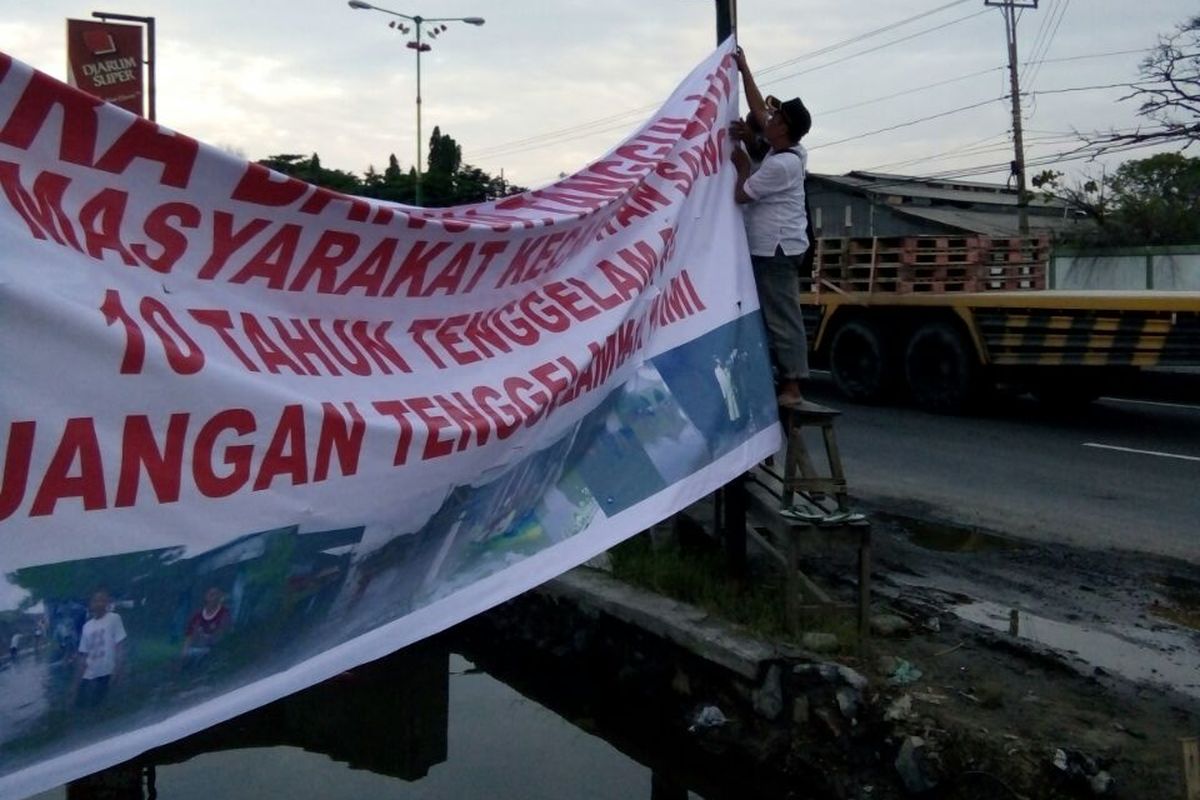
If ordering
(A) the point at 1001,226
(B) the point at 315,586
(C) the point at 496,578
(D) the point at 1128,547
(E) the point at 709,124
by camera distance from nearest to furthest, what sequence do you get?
(B) the point at 315,586
(C) the point at 496,578
(E) the point at 709,124
(D) the point at 1128,547
(A) the point at 1001,226

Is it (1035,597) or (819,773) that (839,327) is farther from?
(819,773)

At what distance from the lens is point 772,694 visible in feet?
16.0

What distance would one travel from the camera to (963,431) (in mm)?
12469

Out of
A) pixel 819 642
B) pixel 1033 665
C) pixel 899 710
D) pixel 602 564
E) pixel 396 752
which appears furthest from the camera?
pixel 602 564

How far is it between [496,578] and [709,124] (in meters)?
2.27

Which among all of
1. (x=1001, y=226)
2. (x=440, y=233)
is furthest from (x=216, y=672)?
(x=1001, y=226)

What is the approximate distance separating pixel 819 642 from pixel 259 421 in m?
2.83

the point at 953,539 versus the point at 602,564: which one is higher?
the point at 602,564

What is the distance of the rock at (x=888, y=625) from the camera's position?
5391mm

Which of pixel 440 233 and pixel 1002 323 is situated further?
pixel 1002 323

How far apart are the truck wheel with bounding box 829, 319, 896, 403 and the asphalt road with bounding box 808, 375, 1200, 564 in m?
0.43

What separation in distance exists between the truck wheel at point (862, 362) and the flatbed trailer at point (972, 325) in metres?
0.01

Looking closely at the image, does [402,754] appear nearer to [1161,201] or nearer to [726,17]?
[726,17]

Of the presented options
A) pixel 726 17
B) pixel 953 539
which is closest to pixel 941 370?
pixel 953 539
